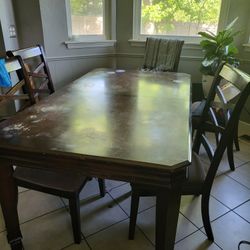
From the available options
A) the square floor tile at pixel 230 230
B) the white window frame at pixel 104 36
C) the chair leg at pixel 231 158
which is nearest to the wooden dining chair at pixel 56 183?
the square floor tile at pixel 230 230

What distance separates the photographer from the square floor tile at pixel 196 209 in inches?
62.1

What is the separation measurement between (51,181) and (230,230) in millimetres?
1156

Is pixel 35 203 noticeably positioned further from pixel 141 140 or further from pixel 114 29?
pixel 114 29

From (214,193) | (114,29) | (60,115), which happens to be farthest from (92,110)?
(114,29)

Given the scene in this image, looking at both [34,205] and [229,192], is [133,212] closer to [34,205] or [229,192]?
[34,205]

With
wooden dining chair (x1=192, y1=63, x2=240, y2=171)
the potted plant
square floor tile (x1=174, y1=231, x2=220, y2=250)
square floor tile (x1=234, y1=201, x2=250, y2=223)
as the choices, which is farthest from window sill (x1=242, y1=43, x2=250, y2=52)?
square floor tile (x1=174, y1=231, x2=220, y2=250)

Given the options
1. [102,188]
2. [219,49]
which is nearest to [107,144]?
[102,188]

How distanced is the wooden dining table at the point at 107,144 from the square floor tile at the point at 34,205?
320 mm

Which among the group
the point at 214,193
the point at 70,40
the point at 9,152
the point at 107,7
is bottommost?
the point at 214,193

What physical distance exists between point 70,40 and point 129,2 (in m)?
0.89

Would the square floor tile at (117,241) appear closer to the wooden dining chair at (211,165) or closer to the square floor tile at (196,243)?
the wooden dining chair at (211,165)

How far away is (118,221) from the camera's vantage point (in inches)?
61.1

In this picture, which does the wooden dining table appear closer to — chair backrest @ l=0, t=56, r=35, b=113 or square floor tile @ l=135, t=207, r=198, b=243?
chair backrest @ l=0, t=56, r=35, b=113

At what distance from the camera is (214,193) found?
5.98ft
